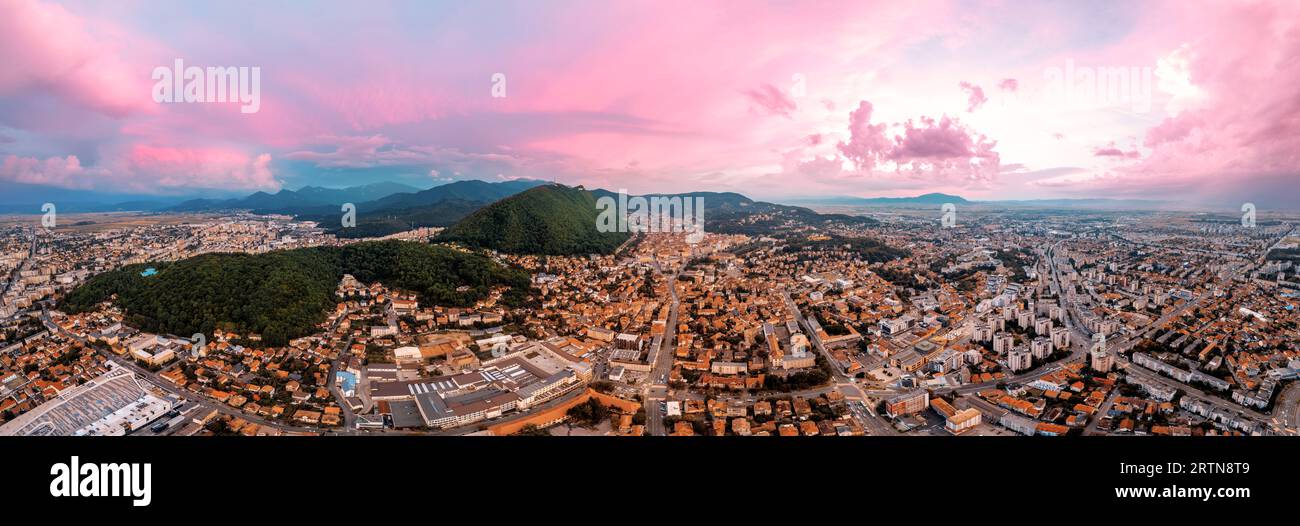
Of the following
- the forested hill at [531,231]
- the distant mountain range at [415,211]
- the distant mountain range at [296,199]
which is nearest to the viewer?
the forested hill at [531,231]

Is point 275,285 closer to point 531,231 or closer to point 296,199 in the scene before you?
point 531,231

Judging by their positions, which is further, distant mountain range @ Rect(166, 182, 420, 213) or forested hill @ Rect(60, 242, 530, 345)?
distant mountain range @ Rect(166, 182, 420, 213)

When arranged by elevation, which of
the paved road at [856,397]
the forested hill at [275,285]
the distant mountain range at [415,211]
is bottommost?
the paved road at [856,397]

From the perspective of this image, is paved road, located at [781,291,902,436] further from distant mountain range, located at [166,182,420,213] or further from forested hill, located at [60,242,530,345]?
distant mountain range, located at [166,182,420,213]

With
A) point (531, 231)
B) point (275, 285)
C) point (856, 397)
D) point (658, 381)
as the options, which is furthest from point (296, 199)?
point (856, 397)

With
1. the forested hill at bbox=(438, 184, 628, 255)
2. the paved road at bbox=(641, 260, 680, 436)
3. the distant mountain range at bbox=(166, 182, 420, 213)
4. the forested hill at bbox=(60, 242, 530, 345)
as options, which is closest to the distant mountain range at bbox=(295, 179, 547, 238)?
the distant mountain range at bbox=(166, 182, 420, 213)

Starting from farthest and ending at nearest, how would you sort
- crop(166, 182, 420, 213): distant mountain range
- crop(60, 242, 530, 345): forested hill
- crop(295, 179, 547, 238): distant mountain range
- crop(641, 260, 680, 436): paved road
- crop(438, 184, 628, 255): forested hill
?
crop(166, 182, 420, 213): distant mountain range, crop(295, 179, 547, 238): distant mountain range, crop(438, 184, 628, 255): forested hill, crop(60, 242, 530, 345): forested hill, crop(641, 260, 680, 436): paved road

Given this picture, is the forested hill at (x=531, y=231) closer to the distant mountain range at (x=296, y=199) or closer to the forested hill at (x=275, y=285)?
the forested hill at (x=275, y=285)

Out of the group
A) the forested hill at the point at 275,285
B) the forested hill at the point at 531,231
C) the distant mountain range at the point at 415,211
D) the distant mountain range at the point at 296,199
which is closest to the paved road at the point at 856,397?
the forested hill at the point at 275,285
